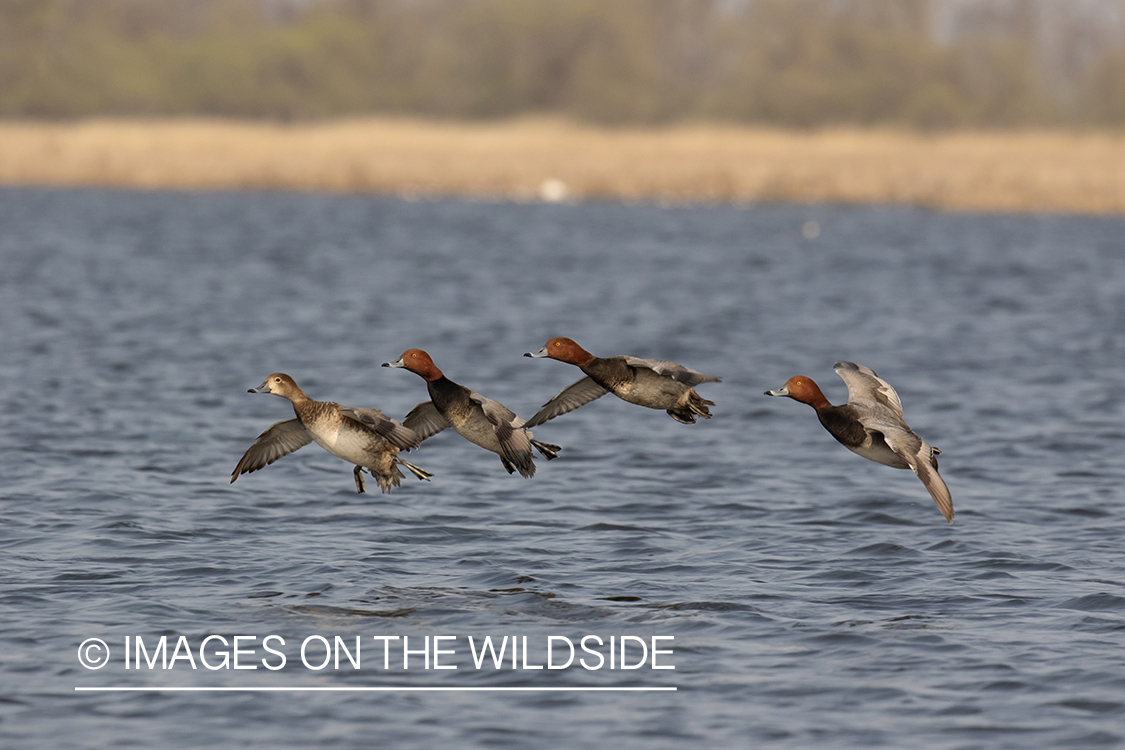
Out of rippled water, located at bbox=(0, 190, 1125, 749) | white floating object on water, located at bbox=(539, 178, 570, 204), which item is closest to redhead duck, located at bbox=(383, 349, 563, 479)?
rippled water, located at bbox=(0, 190, 1125, 749)

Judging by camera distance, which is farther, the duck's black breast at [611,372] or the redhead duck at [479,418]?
the redhead duck at [479,418]

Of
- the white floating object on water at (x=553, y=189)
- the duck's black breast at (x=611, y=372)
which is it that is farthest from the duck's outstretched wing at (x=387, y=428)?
the white floating object on water at (x=553, y=189)

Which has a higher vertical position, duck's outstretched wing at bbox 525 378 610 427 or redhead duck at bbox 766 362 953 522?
duck's outstretched wing at bbox 525 378 610 427

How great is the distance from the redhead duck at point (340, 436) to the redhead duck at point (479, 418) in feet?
0.75

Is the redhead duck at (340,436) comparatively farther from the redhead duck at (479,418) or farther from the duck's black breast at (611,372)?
the duck's black breast at (611,372)

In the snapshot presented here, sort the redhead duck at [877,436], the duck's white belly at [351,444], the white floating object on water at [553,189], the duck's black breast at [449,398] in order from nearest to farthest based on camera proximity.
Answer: the duck's black breast at [449,398], the redhead duck at [877,436], the duck's white belly at [351,444], the white floating object on water at [553,189]

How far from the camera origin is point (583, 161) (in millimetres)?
44219

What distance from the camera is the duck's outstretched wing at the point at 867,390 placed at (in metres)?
7.46

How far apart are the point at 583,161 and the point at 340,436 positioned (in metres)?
37.8

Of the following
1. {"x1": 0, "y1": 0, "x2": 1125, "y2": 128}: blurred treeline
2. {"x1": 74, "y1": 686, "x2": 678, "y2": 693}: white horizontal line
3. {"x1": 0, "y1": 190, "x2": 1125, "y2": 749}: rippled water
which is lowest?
{"x1": 74, "y1": 686, "x2": 678, "y2": 693}: white horizontal line

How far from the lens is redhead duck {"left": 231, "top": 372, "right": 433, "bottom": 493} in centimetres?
659

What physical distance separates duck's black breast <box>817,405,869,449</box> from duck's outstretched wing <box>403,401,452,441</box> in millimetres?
1745

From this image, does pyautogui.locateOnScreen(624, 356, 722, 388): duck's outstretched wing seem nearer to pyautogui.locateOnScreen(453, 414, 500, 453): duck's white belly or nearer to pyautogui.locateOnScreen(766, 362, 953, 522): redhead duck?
pyautogui.locateOnScreen(766, 362, 953, 522): redhead duck

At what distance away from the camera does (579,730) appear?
23.3 ft
